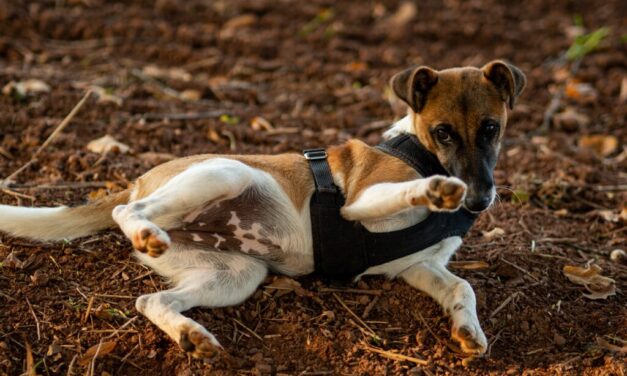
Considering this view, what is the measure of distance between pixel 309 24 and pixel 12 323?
273 inches

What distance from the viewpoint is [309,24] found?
9.60m

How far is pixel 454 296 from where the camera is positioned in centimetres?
374

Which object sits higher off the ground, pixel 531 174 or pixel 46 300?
pixel 46 300

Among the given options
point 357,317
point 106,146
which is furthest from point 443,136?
point 106,146

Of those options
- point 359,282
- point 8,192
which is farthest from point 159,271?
point 8,192

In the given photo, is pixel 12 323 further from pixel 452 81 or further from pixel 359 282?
pixel 452 81

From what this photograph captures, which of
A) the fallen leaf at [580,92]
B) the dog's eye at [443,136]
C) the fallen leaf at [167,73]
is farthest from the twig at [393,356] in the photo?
the fallen leaf at [580,92]

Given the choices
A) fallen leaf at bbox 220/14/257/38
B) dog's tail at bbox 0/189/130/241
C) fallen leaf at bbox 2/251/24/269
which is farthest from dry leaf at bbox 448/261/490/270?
fallen leaf at bbox 220/14/257/38

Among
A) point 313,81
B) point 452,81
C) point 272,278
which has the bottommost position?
point 313,81

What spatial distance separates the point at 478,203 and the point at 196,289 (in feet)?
4.95

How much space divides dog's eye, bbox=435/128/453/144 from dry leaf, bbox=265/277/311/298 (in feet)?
3.64

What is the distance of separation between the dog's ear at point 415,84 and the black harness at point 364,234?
279mm

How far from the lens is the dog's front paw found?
3.23m

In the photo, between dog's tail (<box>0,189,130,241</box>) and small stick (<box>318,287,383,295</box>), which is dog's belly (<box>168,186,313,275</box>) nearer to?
small stick (<box>318,287,383,295</box>)
